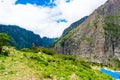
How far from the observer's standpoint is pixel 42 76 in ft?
111

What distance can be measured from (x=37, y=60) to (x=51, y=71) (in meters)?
6.49

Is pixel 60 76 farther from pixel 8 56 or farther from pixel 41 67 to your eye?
pixel 8 56

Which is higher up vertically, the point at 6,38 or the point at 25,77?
the point at 6,38

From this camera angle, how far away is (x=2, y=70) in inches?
1387

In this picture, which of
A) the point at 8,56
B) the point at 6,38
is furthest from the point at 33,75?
the point at 6,38

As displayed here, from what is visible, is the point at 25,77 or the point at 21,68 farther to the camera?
the point at 21,68

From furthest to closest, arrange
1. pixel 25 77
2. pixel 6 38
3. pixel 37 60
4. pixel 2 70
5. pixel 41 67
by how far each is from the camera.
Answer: pixel 6 38, pixel 37 60, pixel 41 67, pixel 2 70, pixel 25 77

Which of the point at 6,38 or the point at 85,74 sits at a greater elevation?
the point at 6,38

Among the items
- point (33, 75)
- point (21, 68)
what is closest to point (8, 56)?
point (21, 68)

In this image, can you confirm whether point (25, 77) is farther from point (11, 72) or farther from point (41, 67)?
point (41, 67)

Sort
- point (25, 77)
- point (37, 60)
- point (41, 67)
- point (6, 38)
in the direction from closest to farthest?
point (25, 77) → point (41, 67) → point (37, 60) → point (6, 38)

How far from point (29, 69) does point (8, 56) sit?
8583 millimetres

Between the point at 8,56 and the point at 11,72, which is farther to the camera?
the point at 8,56

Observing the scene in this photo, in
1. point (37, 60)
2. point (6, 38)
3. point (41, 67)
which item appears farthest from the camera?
point (6, 38)
